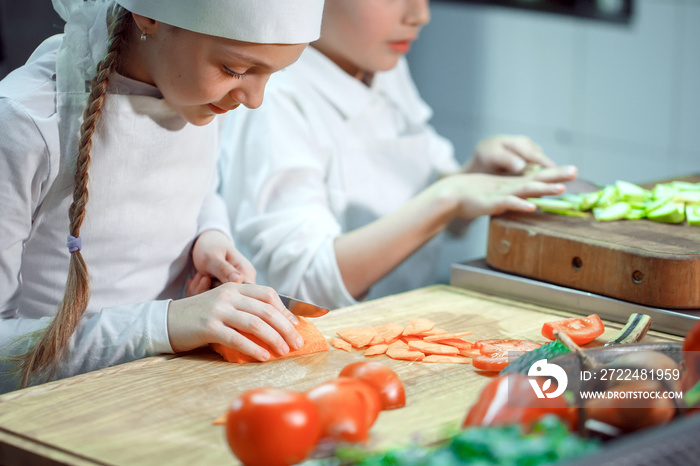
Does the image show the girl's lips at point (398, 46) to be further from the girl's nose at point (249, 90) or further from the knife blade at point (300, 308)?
the knife blade at point (300, 308)

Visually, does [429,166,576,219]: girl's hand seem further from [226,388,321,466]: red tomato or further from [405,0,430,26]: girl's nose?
[226,388,321,466]: red tomato

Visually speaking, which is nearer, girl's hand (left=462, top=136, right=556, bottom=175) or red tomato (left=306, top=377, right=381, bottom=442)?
red tomato (left=306, top=377, right=381, bottom=442)

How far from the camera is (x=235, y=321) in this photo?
108cm

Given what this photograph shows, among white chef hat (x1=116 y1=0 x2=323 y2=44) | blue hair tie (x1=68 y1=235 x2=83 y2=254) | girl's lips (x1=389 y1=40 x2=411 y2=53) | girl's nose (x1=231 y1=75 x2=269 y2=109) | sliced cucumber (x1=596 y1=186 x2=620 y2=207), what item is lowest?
blue hair tie (x1=68 y1=235 x2=83 y2=254)

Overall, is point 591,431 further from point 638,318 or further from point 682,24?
point 682,24

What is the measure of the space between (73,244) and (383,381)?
47 cm

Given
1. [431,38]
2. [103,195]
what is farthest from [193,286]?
[431,38]

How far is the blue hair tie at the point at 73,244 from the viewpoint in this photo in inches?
43.1

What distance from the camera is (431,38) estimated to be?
4.07 metres

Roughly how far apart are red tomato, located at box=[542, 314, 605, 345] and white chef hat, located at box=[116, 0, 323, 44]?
0.55 meters

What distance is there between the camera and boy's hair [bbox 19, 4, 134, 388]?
1089 millimetres

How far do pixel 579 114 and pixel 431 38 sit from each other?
3.25 feet

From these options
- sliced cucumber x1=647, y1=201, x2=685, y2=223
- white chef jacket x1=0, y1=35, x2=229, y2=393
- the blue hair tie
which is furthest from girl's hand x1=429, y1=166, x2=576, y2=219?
the blue hair tie

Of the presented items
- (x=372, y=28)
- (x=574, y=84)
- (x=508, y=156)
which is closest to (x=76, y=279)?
(x=372, y=28)
